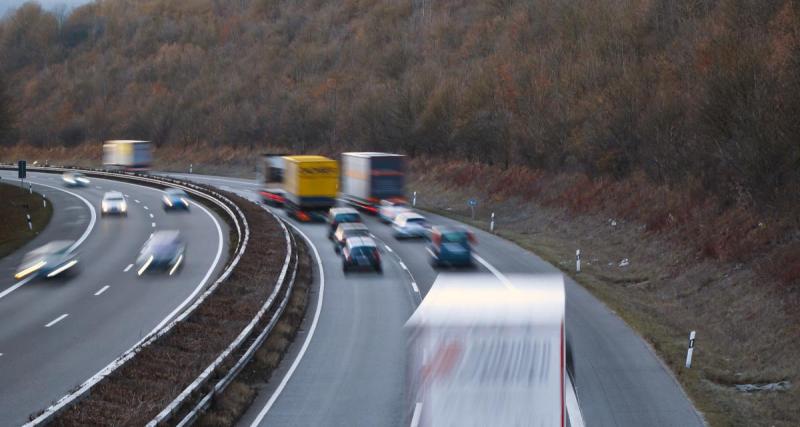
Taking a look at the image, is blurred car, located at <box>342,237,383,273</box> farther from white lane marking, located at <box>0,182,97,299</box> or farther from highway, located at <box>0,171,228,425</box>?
white lane marking, located at <box>0,182,97,299</box>

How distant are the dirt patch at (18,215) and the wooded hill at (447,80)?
1351cm

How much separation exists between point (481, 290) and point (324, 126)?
87.0 metres

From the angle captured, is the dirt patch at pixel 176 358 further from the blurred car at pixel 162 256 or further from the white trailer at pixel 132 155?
the white trailer at pixel 132 155

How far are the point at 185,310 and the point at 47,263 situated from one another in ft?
30.9

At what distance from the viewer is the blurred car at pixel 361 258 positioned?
33.6 metres

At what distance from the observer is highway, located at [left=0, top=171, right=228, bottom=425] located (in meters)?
19.4

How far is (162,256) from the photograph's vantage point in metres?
35.5

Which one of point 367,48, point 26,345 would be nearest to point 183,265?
point 26,345

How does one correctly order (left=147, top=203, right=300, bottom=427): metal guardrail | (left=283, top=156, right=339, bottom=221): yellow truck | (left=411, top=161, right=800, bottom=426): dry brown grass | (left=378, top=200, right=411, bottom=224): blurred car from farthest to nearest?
(left=283, top=156, right=339, bottom=221): yellow truck
(left=378, top=200, right=411, bottom=224): blurred car
(left=411, top=161, right=800, bottom=426): dry brown grass
(left=147, top=203, right=300, bottom=427): metal guardrail

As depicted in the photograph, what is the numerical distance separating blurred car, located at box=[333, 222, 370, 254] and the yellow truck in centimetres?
1005

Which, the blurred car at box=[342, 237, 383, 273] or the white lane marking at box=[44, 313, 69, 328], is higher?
the blurred car at box=[342, 237, 383, 273]

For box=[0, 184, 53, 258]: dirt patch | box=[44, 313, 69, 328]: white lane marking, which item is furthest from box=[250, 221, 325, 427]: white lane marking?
box=[0, 184, 53, 258]: dirt patch

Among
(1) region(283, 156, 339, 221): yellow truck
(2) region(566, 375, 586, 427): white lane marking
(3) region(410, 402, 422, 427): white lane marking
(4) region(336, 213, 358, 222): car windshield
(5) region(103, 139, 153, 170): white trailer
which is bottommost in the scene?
(3) region(410, 402, 422, 427): white lane marking

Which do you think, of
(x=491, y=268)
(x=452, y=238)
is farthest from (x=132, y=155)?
(x=491, y=268)
